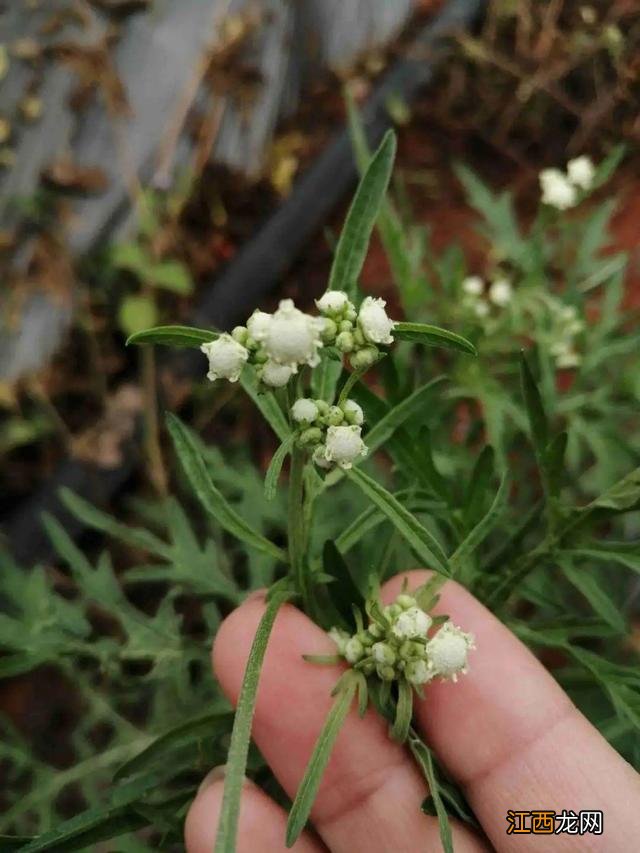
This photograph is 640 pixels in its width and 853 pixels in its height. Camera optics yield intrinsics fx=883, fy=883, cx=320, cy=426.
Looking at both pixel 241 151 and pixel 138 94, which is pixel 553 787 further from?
pixel 241 151

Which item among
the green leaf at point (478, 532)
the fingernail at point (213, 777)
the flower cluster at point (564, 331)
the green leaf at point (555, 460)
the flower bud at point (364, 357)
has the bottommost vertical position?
the fingernail at point (213, 777)

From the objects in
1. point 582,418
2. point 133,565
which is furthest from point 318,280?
point 582,418

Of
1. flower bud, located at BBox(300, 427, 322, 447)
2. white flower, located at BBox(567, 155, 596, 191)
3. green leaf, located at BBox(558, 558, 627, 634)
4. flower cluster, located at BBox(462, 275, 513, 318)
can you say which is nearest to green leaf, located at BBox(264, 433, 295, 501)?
flower bud, located at BBox(300, 427, 322, 447)

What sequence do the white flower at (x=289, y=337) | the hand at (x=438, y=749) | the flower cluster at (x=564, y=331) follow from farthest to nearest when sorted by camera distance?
the flower cluster at (x=564, y=331), the hand at (x=438, y=749), the white flower at (x=289, y=337)

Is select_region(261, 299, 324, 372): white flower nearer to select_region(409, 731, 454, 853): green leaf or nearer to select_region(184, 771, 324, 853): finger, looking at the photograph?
select_region(409, 731, 454, 853): green leaf

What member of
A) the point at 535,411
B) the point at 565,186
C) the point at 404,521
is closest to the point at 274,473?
the point at 404,521

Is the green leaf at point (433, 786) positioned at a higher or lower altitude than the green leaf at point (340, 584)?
lower

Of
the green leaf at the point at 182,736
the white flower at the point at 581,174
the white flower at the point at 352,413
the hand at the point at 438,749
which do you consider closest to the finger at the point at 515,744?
the hand at the point at 438,749

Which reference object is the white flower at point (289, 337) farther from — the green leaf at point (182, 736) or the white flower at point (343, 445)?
the green leaf at point (182, 736)
